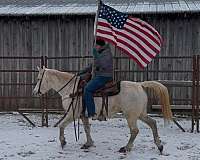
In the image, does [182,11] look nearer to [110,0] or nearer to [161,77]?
[161,77]

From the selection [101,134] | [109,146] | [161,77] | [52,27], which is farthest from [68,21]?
[109,146]

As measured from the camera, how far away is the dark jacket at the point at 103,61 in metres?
7.64

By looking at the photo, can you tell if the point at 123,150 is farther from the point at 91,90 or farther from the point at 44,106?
the point at 44,106

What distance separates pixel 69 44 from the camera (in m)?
13.0

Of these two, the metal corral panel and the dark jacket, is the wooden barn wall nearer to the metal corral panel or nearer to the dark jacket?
the metal corral panel

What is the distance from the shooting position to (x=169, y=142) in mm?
8680

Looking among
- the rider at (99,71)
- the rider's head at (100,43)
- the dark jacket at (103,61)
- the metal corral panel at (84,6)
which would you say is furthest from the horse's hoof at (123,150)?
the metal corral panel at (84,6)

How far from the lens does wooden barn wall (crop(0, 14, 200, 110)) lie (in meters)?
12.5

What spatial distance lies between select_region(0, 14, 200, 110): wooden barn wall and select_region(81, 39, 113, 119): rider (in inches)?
181

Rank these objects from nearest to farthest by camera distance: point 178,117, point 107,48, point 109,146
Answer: point 107,48
point 109,146
point 178,117

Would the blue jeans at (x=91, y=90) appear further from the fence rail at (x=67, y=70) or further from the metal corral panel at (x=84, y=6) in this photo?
the metal corral panel at (x=84, y=6)

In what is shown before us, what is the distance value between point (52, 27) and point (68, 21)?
61 cm

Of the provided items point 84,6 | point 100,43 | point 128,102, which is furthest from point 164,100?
point 84,6

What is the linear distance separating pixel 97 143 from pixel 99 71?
6.10 feet
